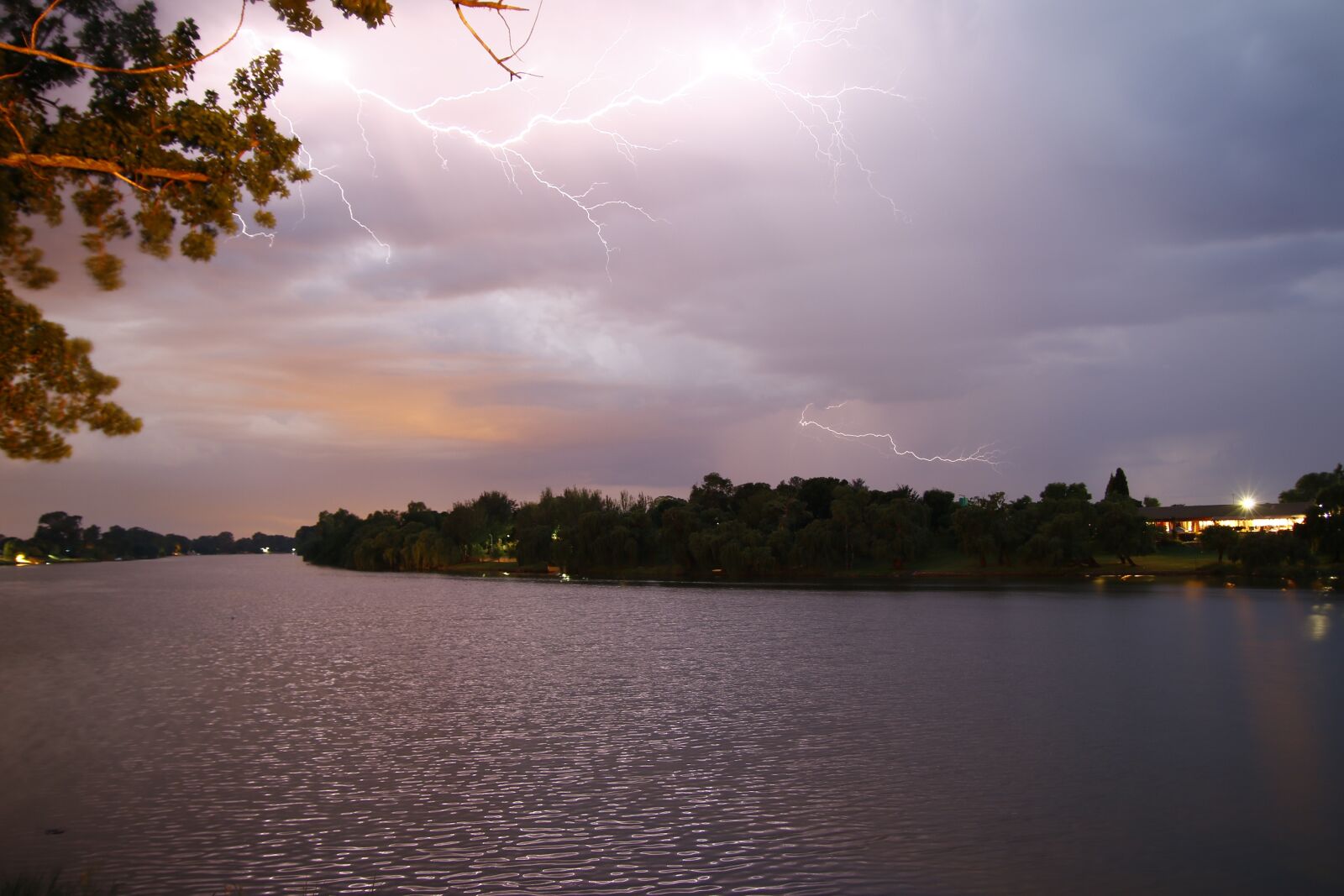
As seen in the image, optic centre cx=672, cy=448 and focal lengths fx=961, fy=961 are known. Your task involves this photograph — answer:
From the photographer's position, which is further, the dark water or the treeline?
the treeline

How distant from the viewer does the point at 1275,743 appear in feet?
62.0

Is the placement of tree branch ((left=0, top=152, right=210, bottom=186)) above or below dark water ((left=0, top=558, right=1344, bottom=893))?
above

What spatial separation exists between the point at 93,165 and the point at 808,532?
298 ft

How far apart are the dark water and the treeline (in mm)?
54582

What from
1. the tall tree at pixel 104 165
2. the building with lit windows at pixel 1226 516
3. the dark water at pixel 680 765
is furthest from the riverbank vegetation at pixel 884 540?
the tall tree at pixel 104 165

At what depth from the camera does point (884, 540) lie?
96.8 m

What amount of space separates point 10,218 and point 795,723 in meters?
16.3

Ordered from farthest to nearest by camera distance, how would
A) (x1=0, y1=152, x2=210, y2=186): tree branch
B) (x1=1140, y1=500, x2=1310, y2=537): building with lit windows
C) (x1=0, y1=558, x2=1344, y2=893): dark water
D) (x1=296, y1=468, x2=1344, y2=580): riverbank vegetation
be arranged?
(x1=1140, y1=500, x2=1310, y2=537): building with lit windows < (x1=296, y1=468, x2=1344, y2=580): riverbank vegetation < (x1=0, y1=558, x2=1344, y2=893): dark water < (x1=0, y1=152, x2=210, y2=186): tree branch

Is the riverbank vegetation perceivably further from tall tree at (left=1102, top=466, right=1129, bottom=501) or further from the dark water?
the dark water

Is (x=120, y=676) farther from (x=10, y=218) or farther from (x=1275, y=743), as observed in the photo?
(x=1275, y=743)

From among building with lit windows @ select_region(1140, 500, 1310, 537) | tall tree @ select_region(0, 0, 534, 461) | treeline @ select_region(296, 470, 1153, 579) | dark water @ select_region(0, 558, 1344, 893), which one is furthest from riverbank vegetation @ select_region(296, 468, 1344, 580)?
tall tree @ select_region(0, 0, 534, 461)

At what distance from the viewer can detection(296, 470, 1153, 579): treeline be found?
90.9 m

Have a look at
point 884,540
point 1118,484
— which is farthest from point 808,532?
point 1118,484

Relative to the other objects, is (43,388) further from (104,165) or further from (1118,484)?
(1118,484)
